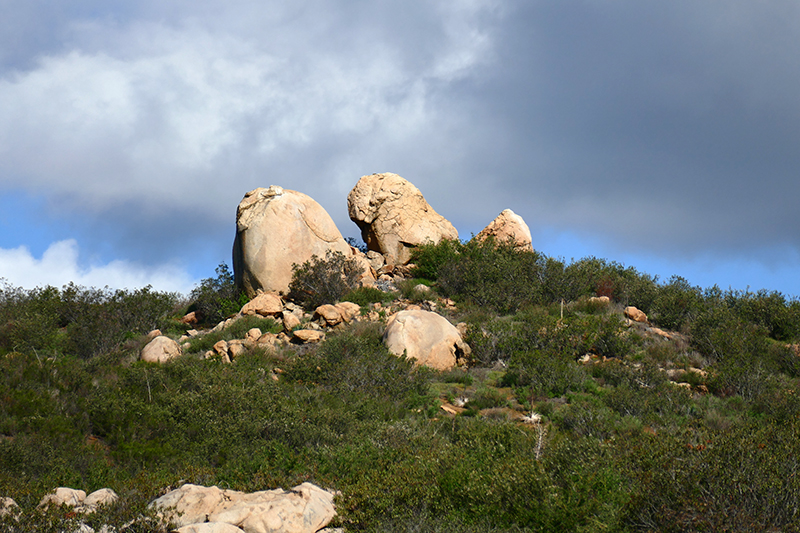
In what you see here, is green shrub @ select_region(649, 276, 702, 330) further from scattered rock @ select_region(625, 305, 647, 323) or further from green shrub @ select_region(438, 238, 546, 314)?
green shrub @ select_region(438, 238, 546, 314)

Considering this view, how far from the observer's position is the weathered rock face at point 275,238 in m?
21.1

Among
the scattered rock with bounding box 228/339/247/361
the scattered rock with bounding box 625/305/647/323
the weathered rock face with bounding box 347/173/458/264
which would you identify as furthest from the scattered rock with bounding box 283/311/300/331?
the scattered rock with bounding box 625/305/647/323

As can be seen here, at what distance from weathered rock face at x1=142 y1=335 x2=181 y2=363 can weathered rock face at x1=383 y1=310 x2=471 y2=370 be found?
6.34 metres

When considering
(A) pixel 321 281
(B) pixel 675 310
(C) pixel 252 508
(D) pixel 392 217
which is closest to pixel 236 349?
(A) pixel 321 281

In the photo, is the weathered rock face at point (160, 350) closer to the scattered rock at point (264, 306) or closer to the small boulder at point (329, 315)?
the scattered rock at point (264, 306)

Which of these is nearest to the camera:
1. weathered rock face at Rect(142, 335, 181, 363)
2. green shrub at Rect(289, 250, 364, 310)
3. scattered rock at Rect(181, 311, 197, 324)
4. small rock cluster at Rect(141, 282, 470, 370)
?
small rock cluster at Rect(141, 282, 470, 370)

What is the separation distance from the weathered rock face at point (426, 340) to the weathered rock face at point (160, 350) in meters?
6.34

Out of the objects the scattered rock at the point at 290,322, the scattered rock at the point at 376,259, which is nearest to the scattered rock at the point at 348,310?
the scattered rock at the point at 290,322

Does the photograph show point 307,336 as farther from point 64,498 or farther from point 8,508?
point 8,508

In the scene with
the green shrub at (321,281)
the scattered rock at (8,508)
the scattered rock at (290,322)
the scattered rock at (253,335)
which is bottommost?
the scattered rock at (8,508)

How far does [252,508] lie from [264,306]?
47.2ft

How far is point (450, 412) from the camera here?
10.9 metres

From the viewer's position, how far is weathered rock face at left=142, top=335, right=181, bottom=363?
52.2 ft

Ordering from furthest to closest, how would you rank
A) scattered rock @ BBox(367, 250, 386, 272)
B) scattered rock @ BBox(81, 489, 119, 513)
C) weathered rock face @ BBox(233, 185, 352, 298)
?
scattered rock @ BBox(367, 250, 386, 272) < weathered rock face @ BBox(233, 185, 352, 298) < scattered rock @ BBox(81, 489, 119, 513)
